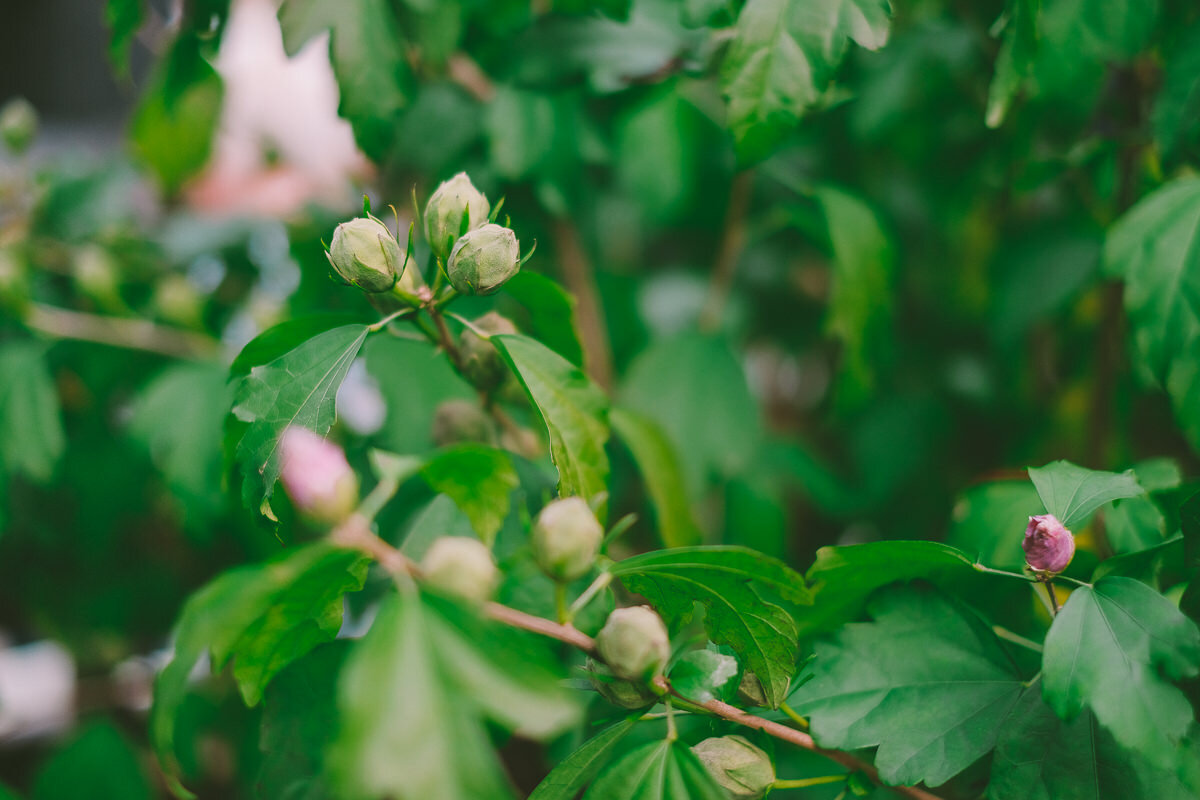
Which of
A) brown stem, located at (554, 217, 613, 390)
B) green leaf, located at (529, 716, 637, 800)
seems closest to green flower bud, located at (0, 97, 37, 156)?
brown stem, located at (554, 217, 613, 390)

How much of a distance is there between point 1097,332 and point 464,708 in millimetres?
871

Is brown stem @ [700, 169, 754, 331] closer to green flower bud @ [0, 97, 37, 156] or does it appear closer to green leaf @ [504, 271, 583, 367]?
green leaf @ [504, 271, 583, 367]

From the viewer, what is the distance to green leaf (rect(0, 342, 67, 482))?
2.84ft

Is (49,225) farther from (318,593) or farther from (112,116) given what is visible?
(318,593)

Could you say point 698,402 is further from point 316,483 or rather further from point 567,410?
point 316,483

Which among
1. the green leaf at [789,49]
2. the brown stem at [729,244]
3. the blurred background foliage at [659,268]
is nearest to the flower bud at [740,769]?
the blurred background foliage at [659,268]

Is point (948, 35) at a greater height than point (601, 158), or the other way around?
point (948, 35)

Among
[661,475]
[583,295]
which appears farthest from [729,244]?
[661,475]

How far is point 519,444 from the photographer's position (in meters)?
0.71

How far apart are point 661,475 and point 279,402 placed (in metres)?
0.33

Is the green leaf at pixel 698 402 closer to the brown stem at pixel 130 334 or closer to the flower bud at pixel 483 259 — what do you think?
the flower bud at pixel 483 259

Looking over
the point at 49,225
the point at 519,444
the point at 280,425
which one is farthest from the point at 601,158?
the point at 49,225

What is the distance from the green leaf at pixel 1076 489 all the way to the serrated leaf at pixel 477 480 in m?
0.33

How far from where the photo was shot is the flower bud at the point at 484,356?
57 centimetres
